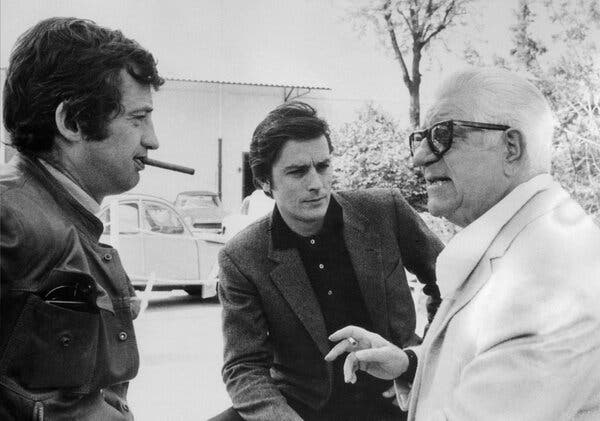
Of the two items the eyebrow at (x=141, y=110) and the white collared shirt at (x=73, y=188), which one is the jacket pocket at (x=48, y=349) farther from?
the eyebrow at (x=141, y=110)

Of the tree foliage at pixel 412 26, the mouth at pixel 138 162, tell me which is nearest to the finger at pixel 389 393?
the mouth at pixel 138 162

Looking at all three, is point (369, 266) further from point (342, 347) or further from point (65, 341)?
point (65, 341)

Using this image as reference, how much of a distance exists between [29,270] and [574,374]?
2.31 feet

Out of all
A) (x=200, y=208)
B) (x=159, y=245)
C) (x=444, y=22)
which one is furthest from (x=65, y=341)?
(x=200, y=208)

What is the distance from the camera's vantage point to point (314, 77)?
17.7 feet

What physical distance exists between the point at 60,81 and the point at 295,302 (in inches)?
34.1

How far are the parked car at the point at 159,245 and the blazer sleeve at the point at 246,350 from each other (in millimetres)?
3890

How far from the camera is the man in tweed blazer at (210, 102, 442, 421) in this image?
172 cm

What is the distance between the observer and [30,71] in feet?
3.44

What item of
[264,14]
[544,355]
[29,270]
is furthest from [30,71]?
[264,14]

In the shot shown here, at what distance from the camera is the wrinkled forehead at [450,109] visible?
1103mm

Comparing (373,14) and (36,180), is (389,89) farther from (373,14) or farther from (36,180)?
(36,180)

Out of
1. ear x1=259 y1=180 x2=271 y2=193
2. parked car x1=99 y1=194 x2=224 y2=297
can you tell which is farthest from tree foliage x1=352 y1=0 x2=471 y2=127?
ear x1=259 y1=180 x2=271 y2=193

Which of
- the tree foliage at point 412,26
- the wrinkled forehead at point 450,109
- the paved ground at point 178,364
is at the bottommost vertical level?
the paved ground at point 178,364
